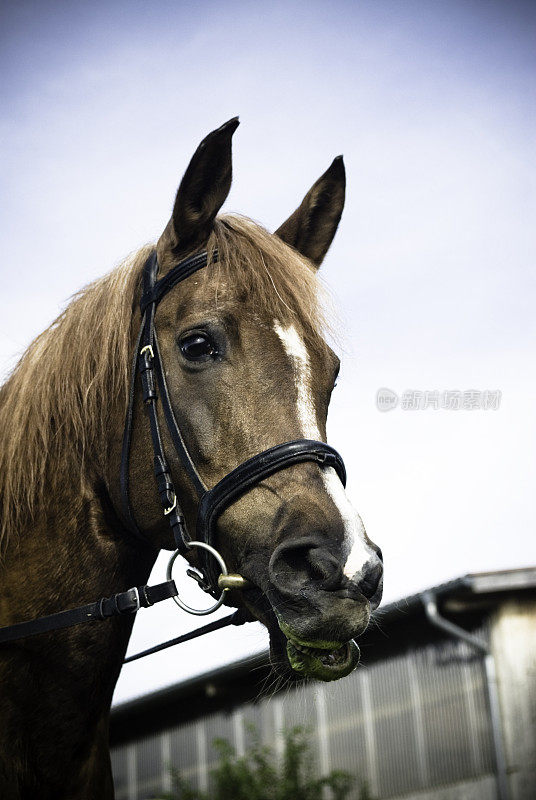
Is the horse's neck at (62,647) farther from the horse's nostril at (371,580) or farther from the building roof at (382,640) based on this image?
the building roof at (382,640)

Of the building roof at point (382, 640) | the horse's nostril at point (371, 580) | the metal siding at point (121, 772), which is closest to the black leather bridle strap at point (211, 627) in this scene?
the horse's nostril at point (371, 580)

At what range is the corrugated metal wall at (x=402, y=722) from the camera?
39.0 ft

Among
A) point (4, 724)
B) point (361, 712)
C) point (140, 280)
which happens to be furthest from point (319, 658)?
point (361, 712)

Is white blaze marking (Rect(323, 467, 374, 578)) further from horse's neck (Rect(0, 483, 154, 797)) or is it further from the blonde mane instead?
horse's neck (Rect(0, 483, 154, 797))

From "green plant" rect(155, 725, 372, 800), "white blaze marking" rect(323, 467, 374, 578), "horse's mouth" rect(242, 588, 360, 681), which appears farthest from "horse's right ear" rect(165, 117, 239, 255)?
"green plant" rect(155, 725, 372, 800)

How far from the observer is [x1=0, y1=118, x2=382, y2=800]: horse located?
2393 mm

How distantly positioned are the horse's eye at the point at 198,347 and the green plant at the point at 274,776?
40.3 feet

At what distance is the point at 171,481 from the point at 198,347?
1.65 feet

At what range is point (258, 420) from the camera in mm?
2615

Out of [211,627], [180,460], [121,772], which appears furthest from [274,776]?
[180,460]

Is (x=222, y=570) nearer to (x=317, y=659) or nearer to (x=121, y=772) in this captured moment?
(x=317, y=659)

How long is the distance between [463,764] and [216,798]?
16.7 feet

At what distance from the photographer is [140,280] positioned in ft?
→ 10.5

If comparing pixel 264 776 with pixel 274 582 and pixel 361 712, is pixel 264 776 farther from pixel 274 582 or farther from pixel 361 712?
pixel 274 582
